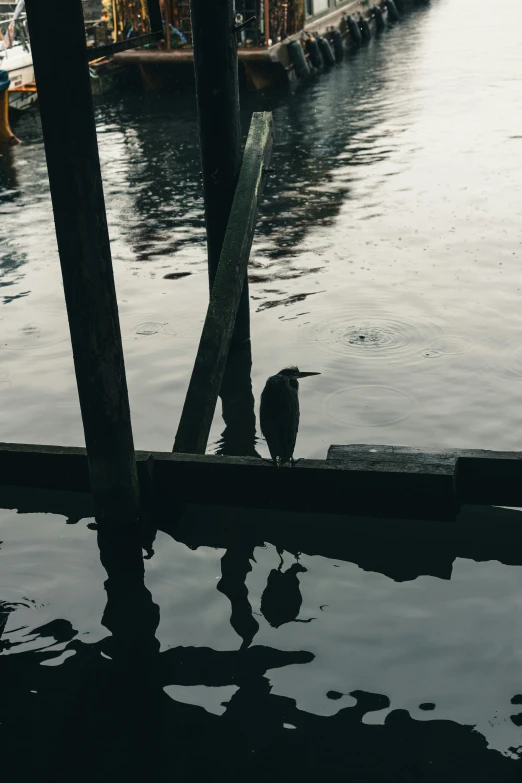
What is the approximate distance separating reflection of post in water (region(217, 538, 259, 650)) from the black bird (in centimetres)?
61

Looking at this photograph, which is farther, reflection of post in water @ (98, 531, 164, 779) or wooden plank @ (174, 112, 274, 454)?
wooden plank @ (174, 112, 274, 454)

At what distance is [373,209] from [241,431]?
22.7 ft

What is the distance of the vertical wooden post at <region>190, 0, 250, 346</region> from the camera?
20.3ft

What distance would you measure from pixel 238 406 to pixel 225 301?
153 centimetres

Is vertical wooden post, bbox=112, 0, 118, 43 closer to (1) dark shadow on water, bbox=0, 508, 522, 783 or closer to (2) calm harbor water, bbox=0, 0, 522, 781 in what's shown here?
(2) calm harbor water, bbox=0, 0, 522, 781

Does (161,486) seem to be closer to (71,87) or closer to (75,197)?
(75,197)

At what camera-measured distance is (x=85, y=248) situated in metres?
4.31

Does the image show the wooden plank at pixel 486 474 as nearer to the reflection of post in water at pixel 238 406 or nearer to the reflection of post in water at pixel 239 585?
the reflection of post in water at pixel 239 585

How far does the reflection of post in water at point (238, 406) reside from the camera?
6.67 metres

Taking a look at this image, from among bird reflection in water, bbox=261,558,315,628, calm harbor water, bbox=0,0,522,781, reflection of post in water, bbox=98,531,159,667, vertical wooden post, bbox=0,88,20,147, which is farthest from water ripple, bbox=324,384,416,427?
vertical wooden post, bbox=0,88,20,147

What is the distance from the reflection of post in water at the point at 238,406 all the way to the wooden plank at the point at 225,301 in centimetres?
106

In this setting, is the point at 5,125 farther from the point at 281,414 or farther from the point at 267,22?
the point at 281,414

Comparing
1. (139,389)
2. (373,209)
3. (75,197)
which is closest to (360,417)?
(139,389)

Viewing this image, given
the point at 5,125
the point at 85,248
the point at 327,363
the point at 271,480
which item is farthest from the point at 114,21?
the point at 271,480
